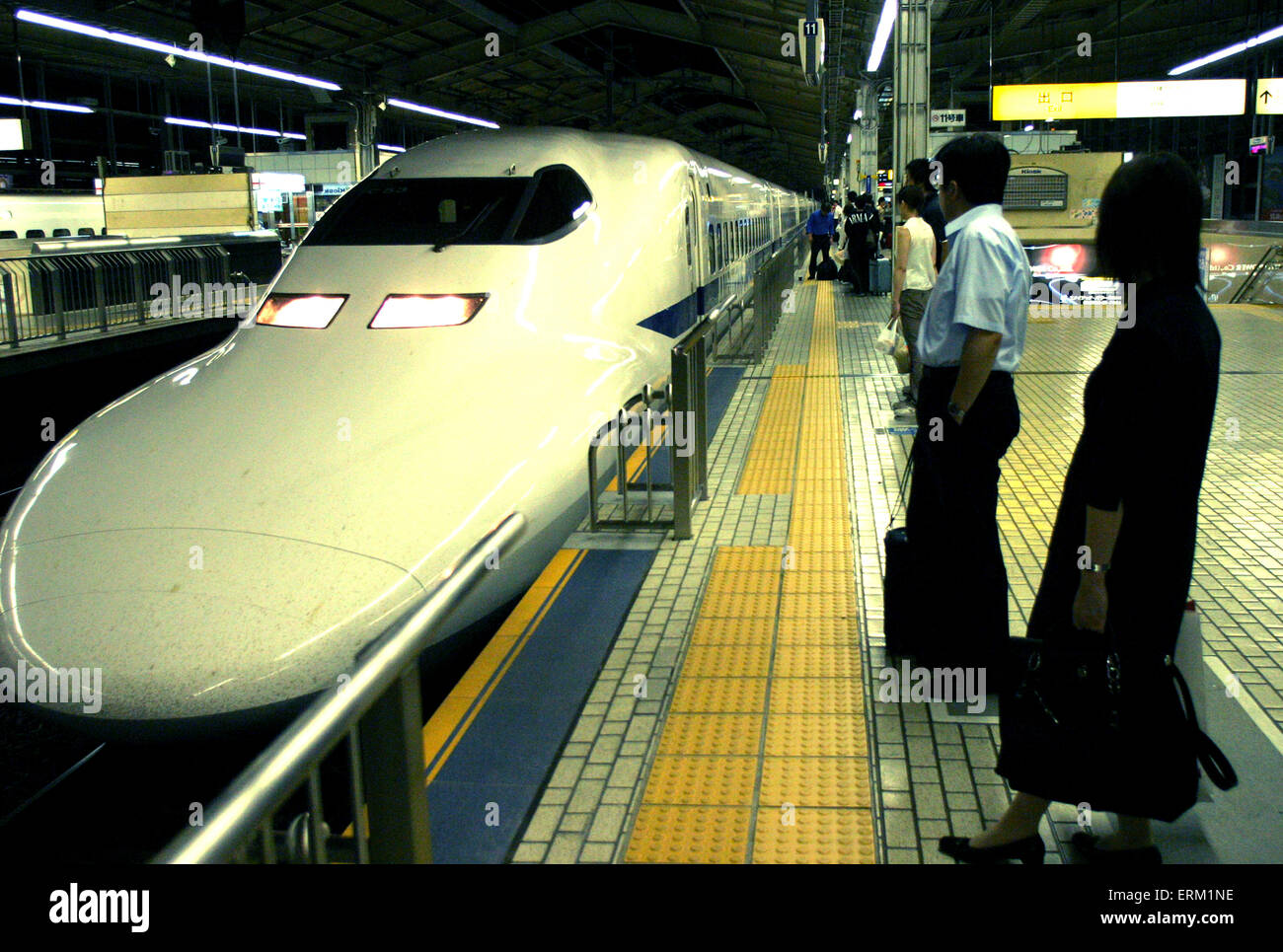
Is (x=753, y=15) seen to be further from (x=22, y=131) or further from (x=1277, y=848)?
(x=1277, y=848)

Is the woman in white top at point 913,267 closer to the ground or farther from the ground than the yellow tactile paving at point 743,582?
farther from the ground

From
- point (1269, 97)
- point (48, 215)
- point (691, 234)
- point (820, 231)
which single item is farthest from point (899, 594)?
point (1269, 97)

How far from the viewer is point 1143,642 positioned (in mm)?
2557

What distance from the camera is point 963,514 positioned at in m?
3.46

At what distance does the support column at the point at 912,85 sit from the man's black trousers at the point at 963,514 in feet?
27.4

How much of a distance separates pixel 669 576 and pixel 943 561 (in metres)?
1.89

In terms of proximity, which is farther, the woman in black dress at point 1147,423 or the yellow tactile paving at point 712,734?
the yellow tactile paving at point 712,734

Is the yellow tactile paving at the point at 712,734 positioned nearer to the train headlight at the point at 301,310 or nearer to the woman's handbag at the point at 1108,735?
the woman's handbag at the point at 1108,735

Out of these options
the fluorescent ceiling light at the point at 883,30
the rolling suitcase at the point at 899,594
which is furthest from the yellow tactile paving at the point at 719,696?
the fluorescent ceiling light at the point at 883,30

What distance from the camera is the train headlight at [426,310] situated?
17.2ft

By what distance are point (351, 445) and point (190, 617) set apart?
1.10 metres

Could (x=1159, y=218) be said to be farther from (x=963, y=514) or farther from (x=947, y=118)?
(x=947, y=118)

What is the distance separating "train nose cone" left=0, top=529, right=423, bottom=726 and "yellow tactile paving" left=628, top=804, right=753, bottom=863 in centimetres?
106
